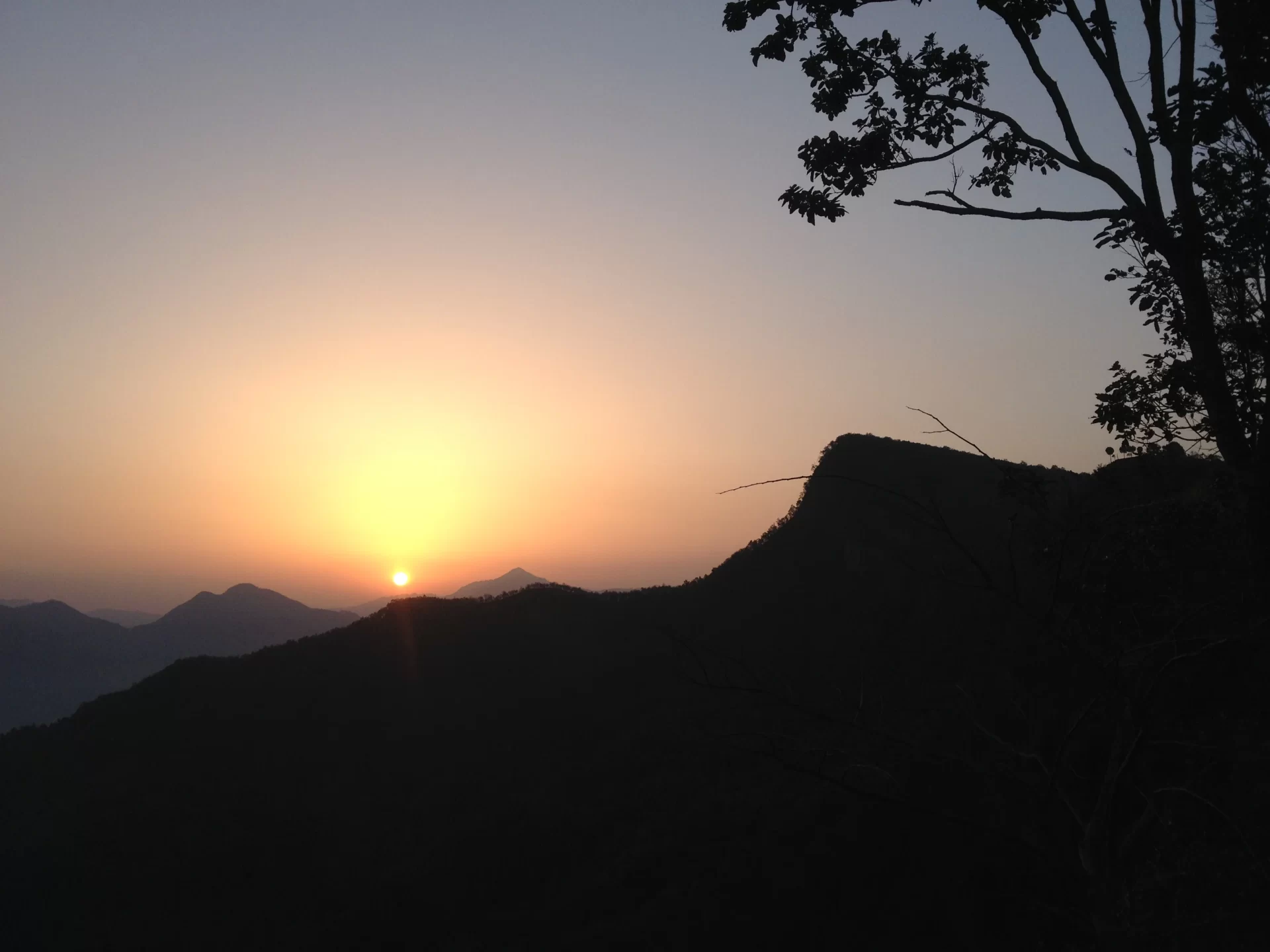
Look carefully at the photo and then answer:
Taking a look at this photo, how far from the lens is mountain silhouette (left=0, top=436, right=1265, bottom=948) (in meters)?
20.5

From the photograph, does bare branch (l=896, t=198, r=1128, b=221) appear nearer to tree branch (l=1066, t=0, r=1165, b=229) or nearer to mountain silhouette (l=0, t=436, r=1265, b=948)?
tree branch (l=1066, t=0, r=1165, b=229)

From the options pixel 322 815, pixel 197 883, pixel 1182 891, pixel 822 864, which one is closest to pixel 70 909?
pixel 197 883

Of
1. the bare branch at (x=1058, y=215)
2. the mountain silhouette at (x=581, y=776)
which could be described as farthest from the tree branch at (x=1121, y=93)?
the mountain silhouette at (x=581, y=776)

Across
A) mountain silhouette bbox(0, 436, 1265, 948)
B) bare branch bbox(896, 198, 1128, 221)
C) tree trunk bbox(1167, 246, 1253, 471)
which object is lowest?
mountain silhouette bbox(0, 436, 1265, 948)

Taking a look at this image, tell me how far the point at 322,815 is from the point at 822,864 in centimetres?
2307

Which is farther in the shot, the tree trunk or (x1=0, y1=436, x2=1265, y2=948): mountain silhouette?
(x1=0, y1=436, x2=1265, y2=948): mountain silhouette

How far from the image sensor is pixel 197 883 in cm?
3158

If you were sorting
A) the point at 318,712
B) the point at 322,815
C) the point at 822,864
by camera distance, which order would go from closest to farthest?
1. the point at 822,864
2. the point at 322,815
3. the point at 318,712

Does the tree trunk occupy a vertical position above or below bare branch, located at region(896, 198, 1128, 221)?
below

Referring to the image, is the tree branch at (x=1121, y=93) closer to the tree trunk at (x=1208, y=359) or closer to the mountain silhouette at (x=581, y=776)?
the tree trunk at (x=1208, y=359)

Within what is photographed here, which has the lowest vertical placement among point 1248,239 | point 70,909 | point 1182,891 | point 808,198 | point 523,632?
point 70,909

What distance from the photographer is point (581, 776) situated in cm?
3359

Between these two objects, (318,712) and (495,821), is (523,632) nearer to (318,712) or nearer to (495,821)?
(318,712)

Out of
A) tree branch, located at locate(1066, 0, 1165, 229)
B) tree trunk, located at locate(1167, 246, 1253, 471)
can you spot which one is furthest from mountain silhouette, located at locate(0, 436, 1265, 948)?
tree branch, located at locate(1066, 0, 1165, 229)
